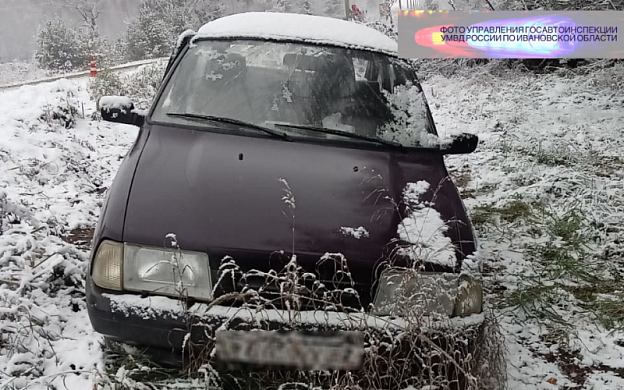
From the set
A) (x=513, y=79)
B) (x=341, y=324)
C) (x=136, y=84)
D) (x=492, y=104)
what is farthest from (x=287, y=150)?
(x=513, y=79)

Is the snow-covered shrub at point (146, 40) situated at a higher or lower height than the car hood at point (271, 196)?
higher

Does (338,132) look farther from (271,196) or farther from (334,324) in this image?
(334,324)

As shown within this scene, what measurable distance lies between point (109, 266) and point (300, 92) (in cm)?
144

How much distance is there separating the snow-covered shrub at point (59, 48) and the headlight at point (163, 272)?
77.8ft

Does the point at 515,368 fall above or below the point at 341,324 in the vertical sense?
below

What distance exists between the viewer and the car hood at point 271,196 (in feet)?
5.89

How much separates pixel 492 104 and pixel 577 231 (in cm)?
543

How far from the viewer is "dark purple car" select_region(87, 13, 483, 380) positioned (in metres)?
1.74

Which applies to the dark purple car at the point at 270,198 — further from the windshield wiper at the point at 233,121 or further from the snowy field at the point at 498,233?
the snowy field at the point at 498,233

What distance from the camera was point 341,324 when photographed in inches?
66.8

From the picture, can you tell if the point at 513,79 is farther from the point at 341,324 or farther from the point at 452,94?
the point at 341,324

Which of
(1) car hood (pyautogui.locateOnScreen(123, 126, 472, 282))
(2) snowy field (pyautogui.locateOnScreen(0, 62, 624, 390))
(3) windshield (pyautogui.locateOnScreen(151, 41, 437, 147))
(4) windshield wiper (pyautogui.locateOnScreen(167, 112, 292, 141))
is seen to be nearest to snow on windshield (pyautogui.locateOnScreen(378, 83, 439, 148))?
(3) windshield (pyautogui.locateOnScreen(151, 41, 437, 147))

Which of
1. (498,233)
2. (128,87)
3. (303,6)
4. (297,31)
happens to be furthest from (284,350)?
(303,6)

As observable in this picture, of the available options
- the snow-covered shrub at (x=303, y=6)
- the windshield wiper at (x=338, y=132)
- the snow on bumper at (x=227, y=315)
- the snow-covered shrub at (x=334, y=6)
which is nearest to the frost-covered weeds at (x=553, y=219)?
the snow on bumper at (x=227, y=315)
